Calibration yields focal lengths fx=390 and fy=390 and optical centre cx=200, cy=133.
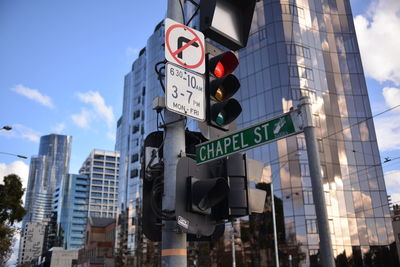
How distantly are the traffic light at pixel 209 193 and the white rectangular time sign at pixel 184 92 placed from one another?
56cm

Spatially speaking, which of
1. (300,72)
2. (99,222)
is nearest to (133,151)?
(99,222)

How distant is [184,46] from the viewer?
15.1 ft

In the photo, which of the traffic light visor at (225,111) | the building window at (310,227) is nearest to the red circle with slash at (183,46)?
the traffic light visor at (225,111)

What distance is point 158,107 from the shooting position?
4633 mm

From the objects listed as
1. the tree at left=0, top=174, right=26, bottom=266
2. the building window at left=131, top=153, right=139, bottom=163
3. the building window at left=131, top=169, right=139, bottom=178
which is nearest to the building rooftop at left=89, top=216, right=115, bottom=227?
the building window at left=131, top=153, right=139, bottom=163

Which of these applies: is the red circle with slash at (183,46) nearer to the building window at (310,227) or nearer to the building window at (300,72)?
the building window at (310,227)

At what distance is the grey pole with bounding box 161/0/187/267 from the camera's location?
13.3ft

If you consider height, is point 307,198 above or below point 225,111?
above

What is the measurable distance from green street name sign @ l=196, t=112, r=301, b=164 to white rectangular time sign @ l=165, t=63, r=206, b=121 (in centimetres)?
36

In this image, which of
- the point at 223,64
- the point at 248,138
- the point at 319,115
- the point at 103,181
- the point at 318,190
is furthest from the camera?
the point at 103,181

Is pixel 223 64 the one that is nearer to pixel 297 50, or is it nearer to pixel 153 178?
pixel 153 178

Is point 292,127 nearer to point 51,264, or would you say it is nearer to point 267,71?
point 267,71

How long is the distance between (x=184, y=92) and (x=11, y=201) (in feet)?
77.4

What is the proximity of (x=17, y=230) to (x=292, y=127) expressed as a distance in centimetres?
2889
